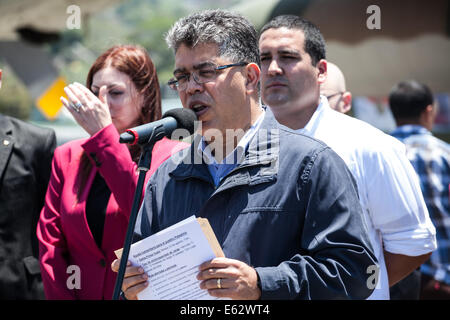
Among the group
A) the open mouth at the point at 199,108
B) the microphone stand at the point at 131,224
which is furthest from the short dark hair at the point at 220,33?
the microphone stand at the point at 131,224

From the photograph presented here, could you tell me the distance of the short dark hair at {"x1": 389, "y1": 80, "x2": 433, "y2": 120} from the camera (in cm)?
483

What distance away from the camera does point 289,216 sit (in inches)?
79.6

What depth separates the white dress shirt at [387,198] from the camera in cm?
280

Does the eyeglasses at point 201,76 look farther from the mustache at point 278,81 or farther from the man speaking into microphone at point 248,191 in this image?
the mustache at point 278,81

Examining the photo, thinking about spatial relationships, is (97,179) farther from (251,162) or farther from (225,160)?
(251,162)

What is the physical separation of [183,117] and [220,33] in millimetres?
436

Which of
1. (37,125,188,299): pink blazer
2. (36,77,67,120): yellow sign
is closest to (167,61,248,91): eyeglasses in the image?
(37,125,188,299): pink blazer

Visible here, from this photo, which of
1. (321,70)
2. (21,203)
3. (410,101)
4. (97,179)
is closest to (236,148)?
(97,179)

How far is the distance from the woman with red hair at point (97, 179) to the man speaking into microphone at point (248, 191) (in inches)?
20.0

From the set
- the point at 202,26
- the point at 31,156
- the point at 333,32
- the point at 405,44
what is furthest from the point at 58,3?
the point at 202,26

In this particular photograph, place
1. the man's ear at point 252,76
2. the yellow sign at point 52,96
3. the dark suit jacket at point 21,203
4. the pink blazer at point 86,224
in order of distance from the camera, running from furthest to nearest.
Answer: the yellow sign at point 52,96 < the dark suit jacket at point 21,203 < the pink blazer at point 86,224 < the man's ear at point 252,76

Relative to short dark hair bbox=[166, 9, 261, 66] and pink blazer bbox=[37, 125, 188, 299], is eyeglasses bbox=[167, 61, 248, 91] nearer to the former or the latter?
short dark hair bbox=[166, 9, 261, 66]

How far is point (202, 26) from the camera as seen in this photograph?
2303 millimetres

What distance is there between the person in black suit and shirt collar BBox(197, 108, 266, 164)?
1581 mm
